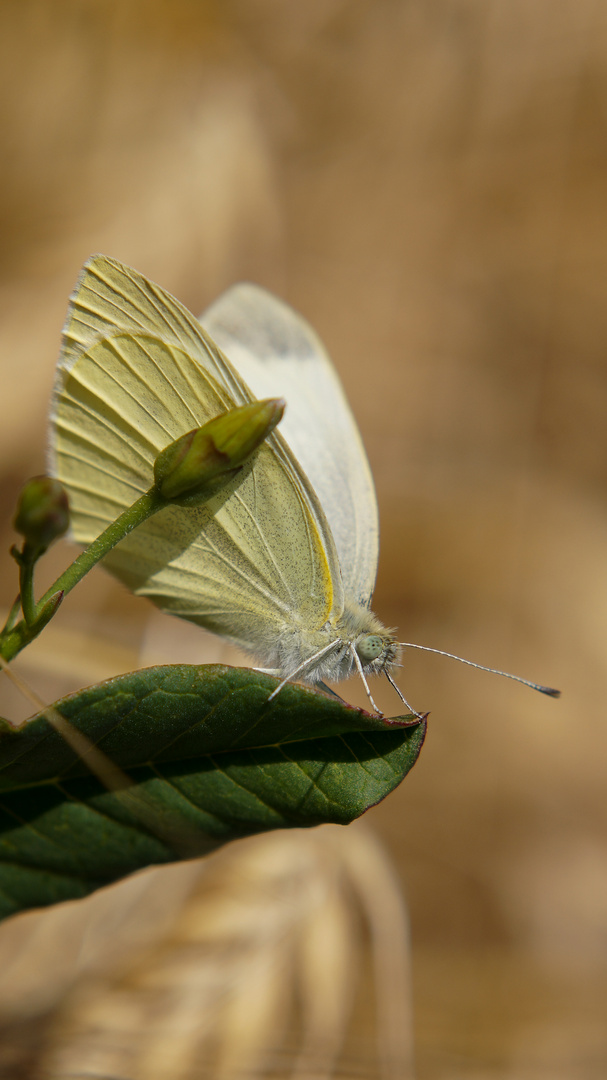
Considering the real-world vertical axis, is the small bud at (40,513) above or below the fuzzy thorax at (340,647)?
above

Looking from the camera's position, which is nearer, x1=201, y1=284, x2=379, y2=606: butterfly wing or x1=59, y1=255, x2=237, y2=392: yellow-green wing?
x1=59, y1=255, x2=237, y2=392: yellow-green wing

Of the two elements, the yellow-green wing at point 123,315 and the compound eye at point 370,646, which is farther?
the compound eye at point 370,646

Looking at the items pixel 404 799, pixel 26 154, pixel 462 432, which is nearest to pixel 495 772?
pixel 404 799

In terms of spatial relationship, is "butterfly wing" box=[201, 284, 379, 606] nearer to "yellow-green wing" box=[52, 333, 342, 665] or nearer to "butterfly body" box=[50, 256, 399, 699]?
"butterfly body" box=[50, 256, 399, 699]

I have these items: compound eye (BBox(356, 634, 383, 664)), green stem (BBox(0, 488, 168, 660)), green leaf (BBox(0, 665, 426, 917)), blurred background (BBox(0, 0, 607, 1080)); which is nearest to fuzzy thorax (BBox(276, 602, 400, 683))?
compound eye (BBox(356, 634, 383, 664))

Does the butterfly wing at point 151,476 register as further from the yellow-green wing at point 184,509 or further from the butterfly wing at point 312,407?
the butterfly wing at point 312,407

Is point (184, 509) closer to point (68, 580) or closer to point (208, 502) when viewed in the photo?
point (208, 502)

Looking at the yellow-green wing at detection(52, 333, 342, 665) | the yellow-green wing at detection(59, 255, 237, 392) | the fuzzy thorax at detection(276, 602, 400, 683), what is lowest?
the fuzzy thorax at detection(276, 602, 400, 683)

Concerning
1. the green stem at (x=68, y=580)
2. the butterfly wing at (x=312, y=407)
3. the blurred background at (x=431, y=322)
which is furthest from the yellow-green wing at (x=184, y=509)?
the blurred background at (x=431, y=322)
